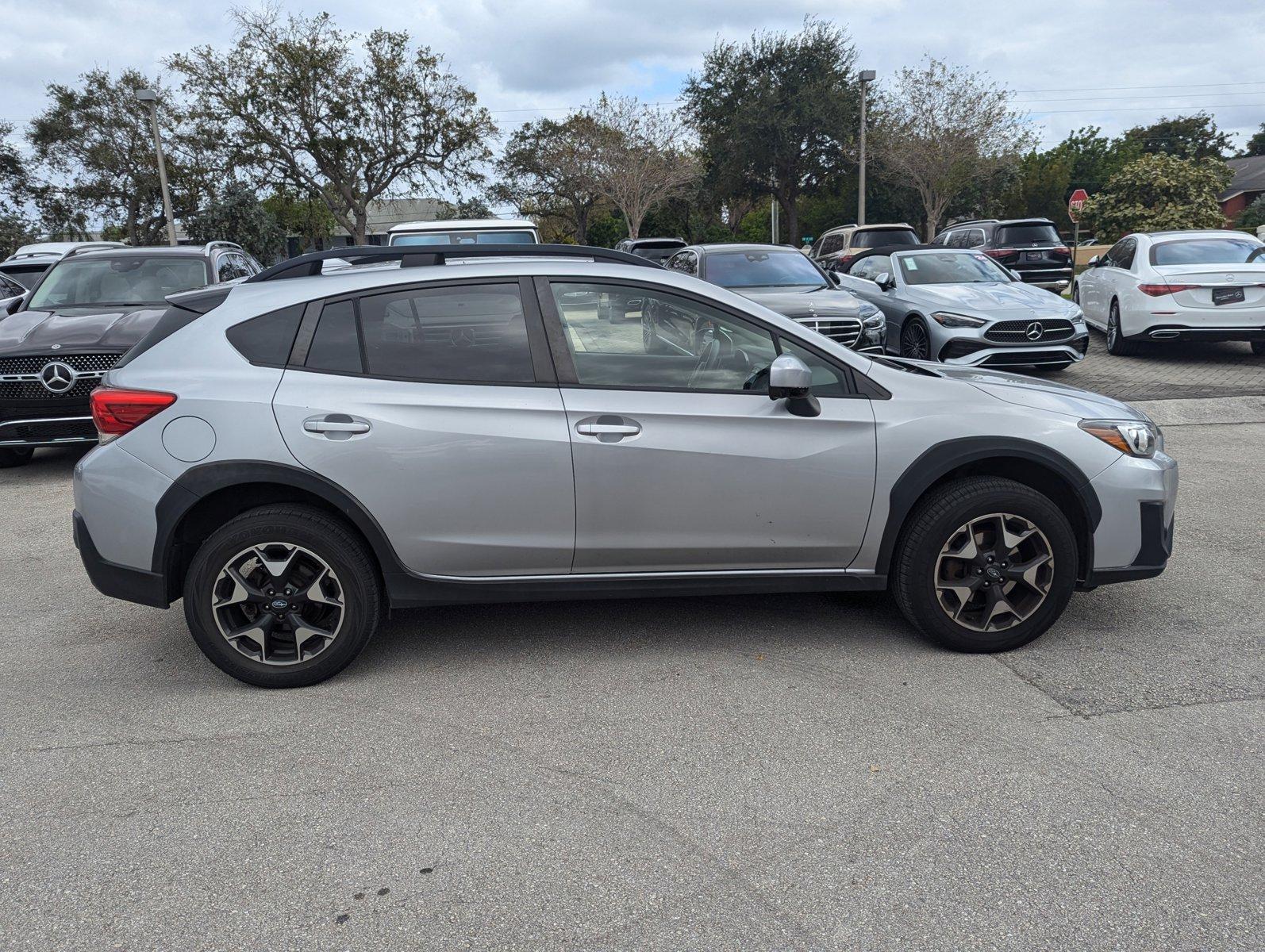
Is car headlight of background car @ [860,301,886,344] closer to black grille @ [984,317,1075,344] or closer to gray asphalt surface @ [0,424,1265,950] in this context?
black grille @ [984,317,1075,344]

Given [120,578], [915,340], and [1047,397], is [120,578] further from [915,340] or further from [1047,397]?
[915,340]

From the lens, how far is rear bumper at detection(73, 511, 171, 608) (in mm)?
4000

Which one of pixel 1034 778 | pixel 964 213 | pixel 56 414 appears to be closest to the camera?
pixel 1034 778

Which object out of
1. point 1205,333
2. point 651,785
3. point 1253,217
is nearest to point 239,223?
point 1205,333

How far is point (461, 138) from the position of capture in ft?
119

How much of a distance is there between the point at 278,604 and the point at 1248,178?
7886 centimetres

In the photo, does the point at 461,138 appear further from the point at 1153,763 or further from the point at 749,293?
the point at 1153,763

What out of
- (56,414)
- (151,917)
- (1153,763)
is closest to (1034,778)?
(1153,763)

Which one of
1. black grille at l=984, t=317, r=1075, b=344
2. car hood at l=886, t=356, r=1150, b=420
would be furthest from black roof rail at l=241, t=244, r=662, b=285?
black grille at l=984, t=317, r=1075, b=344

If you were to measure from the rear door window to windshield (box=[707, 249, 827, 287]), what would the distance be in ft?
25.1

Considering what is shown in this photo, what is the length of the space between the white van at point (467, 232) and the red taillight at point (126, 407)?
263 inches

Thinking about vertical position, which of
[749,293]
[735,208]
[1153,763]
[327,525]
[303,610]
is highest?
[735,208]

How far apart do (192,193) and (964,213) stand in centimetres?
3370

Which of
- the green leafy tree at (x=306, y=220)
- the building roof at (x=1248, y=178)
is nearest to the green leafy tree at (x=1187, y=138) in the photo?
the building roof at (x=1248, y=178)
